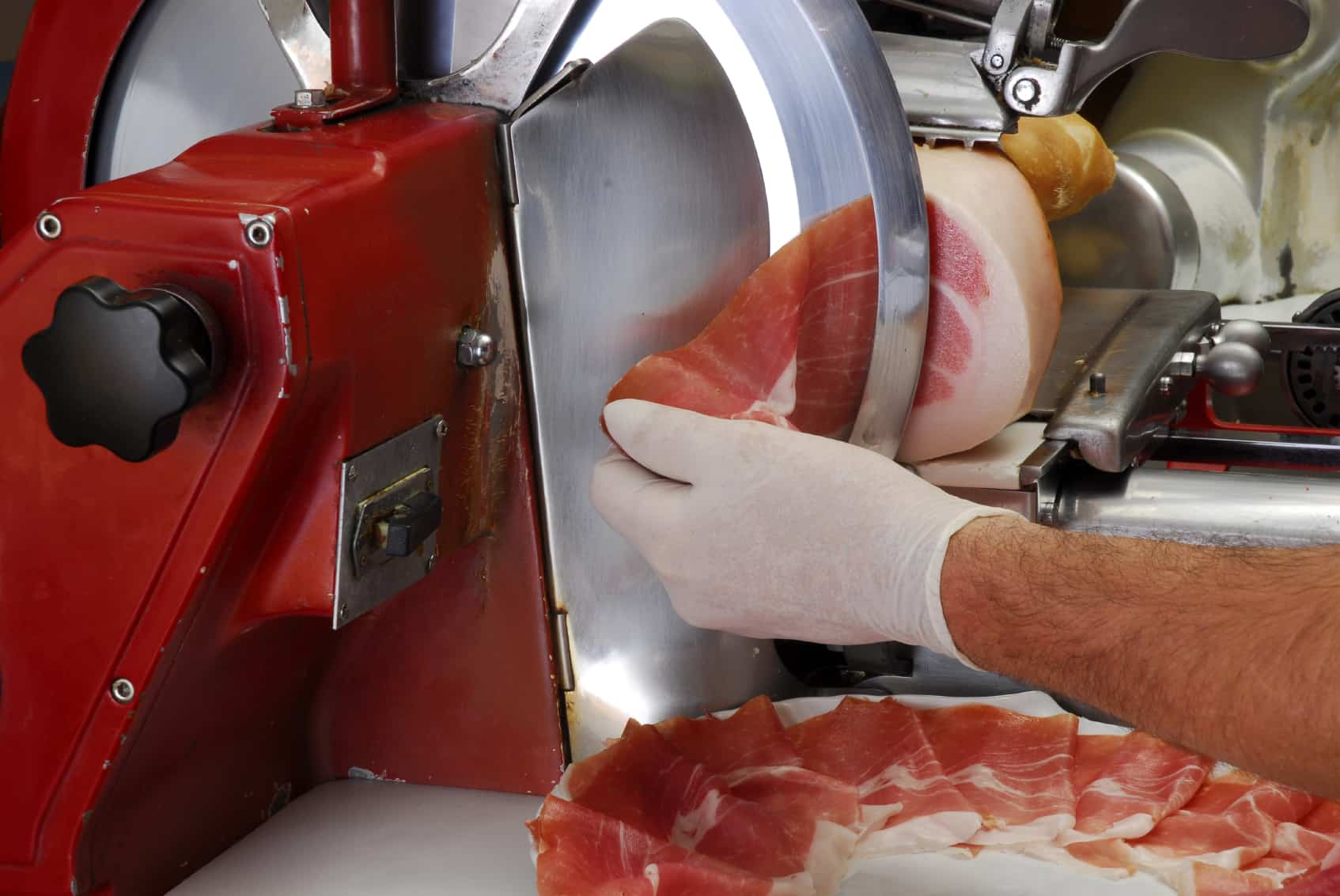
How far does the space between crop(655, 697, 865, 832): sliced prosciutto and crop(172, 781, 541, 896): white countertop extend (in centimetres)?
17

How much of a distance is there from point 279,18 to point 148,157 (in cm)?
24

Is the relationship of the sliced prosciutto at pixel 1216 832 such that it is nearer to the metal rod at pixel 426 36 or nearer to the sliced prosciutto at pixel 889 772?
the sliced prosciutto at pixel 889 772

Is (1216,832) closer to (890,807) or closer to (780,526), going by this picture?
(890,807)

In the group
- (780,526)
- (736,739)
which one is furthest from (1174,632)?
(736,739)

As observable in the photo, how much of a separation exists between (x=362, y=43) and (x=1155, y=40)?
76 cm

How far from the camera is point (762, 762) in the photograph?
4.61 feet

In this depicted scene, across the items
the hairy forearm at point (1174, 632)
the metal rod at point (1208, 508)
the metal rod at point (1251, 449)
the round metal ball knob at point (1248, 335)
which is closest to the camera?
the hairy forearm at point (1174, 632)

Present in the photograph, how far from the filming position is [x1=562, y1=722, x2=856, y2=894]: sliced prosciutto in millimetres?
1291

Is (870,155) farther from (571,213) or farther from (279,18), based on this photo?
(279,18)

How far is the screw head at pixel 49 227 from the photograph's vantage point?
1.03 metres

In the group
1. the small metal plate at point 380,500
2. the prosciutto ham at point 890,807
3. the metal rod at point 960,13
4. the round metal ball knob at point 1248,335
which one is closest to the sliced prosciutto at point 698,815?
the prosciutto ham at point 890,807

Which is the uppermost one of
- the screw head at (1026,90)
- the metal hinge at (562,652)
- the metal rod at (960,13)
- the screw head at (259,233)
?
the metal rod at (960,13)

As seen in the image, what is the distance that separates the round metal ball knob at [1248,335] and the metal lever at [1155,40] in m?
0.55

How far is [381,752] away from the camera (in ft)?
4.80
